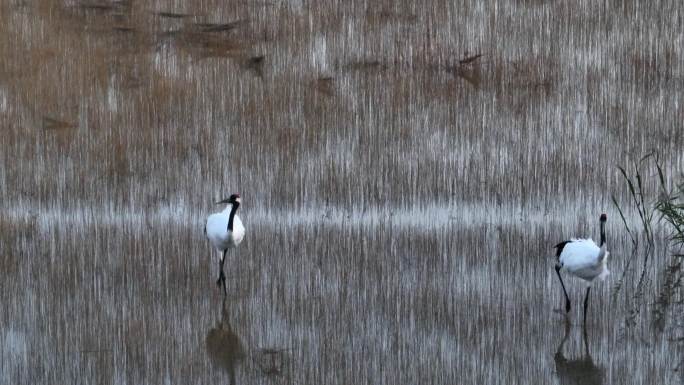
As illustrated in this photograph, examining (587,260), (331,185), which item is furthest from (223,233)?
(331,185)

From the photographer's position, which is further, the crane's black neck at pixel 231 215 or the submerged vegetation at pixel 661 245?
the crane's black neck at pixel 231 215

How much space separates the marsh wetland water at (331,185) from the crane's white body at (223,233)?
0.27 m

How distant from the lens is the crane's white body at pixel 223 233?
8.54 m

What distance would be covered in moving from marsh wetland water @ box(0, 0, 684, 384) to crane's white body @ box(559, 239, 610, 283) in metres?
0.23

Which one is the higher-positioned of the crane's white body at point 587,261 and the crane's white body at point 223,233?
the crane's white body at point 223,233

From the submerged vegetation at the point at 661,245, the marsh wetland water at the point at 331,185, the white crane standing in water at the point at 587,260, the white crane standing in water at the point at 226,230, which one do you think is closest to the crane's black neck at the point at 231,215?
the white crane standing in water at the point at 226,230

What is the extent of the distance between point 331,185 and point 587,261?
3.87m

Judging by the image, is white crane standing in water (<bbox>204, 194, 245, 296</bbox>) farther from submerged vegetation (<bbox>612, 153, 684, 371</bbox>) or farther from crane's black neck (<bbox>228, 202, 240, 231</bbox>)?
submerged vegetation (<bbox>612, 153, 684, 371</bbox>)

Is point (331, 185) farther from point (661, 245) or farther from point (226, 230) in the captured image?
point (661, 245)

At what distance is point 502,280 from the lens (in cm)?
850

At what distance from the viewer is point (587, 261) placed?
7570 mm

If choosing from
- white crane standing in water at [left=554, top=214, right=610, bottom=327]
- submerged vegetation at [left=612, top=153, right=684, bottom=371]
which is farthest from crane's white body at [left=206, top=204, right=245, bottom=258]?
submerged vegetation at [left=612, top=153, right=684, bottom=371]

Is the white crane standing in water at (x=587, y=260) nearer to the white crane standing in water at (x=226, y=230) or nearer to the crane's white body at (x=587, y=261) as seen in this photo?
the crane's white body at (x=587, y=261)

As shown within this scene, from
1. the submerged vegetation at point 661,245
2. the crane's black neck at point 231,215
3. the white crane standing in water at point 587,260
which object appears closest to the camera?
the submerged vegetation at point 661,245
